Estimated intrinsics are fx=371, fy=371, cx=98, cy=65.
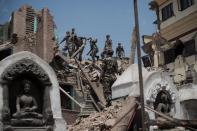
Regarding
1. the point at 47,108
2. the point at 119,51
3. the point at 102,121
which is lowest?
the point at 102,121

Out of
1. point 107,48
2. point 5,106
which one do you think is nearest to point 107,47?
point 107,48

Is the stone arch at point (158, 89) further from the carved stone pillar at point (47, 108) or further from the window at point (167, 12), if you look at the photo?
the window at point (167, 12)

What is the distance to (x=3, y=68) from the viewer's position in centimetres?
1030

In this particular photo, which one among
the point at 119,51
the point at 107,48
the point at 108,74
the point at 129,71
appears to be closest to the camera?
the point at 129,71

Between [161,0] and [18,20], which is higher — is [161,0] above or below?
above

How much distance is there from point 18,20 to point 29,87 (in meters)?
15.0

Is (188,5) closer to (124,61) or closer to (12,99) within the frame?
(124,61)

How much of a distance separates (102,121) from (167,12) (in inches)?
823

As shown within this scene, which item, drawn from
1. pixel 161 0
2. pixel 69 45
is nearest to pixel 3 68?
pixel 69 45

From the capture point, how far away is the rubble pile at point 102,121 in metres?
13.4

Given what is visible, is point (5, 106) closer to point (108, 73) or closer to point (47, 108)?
point (47, 108)

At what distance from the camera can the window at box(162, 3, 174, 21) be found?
106 feet

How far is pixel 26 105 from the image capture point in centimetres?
1026

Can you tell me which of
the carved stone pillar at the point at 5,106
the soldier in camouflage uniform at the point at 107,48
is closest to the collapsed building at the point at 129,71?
the soldier in camouflage uniform at the point at 107,48
